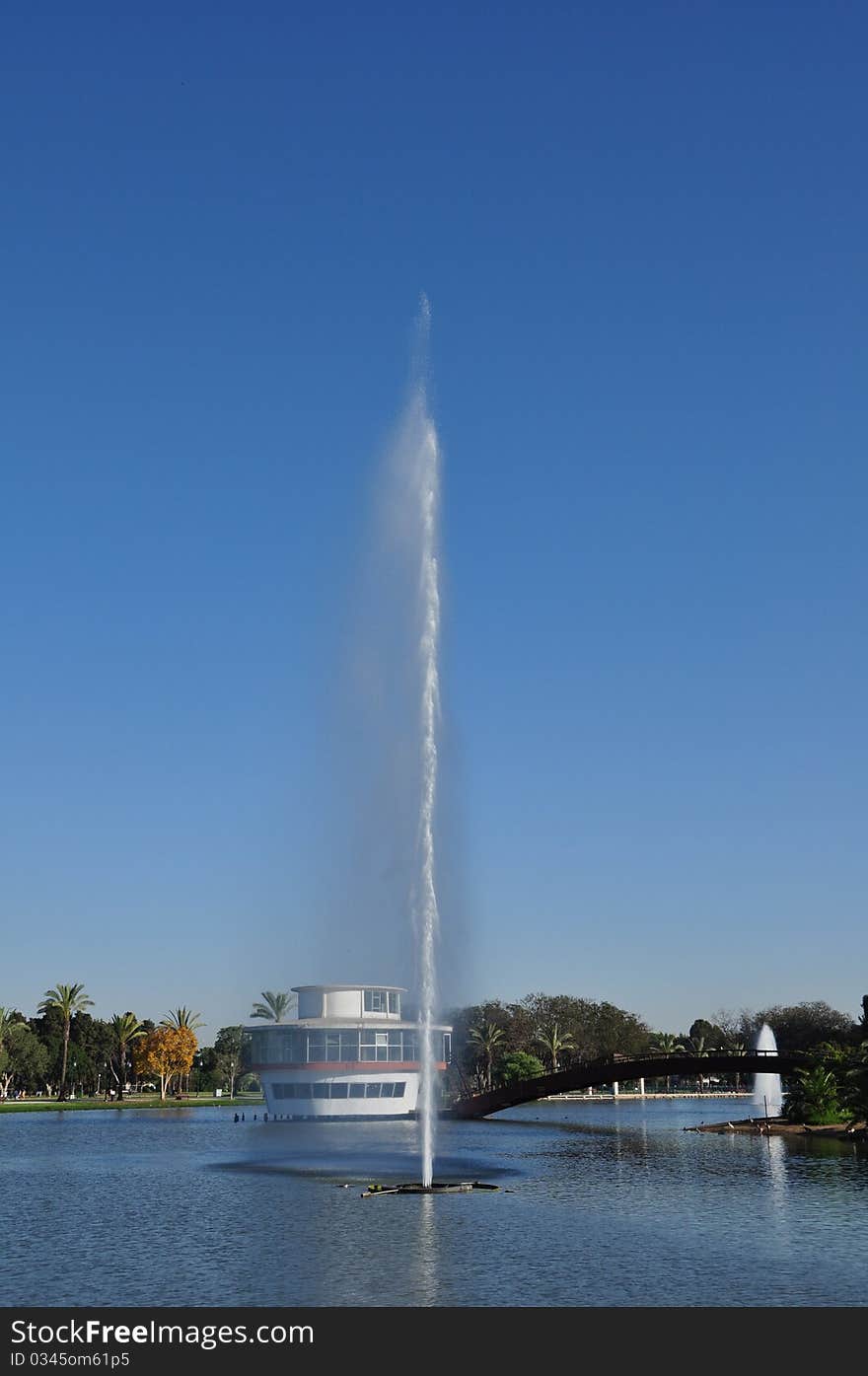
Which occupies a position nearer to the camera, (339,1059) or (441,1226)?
(441,1226)

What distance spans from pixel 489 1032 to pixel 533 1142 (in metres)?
80.7

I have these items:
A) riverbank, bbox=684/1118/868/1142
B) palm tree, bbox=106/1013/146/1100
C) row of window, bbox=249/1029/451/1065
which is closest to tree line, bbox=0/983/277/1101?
palm tree, bbox=106/1013/146/1100

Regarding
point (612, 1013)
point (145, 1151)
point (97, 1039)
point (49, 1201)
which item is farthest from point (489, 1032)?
point (49, 1201)

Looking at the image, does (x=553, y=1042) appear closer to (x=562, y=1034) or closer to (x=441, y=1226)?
(x=562, y=1034)

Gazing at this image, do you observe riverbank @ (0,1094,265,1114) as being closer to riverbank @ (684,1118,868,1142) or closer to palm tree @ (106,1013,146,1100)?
palm tree @ (106,1013,146,1100)

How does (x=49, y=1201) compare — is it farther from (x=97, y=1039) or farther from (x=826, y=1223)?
(x=97, y=1039)

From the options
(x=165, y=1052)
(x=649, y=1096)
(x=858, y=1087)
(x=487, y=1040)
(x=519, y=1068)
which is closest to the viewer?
(x=858, y=1087)

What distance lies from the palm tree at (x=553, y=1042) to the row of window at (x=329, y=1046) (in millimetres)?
53717

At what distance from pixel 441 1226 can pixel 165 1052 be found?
11425 cm

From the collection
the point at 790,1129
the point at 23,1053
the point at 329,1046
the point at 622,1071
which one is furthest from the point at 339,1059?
the point at 23,1053

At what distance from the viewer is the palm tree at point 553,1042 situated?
505 ft

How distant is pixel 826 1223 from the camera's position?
3728cm

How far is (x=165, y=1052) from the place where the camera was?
143000mm

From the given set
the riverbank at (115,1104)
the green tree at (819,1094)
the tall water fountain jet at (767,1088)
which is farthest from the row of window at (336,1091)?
the tall water fountain jet at (767,1088)
